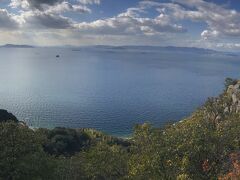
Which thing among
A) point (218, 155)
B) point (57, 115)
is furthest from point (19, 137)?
point (57, 115)

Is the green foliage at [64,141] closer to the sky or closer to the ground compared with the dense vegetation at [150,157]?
closer to the ground

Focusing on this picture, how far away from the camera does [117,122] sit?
190875mm

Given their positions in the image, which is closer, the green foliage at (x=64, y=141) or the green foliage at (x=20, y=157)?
the green foliage at (x=20, y=157)

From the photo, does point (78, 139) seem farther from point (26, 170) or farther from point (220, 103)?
point (26, 170)

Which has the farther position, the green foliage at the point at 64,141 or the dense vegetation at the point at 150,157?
the green foliage at the point at 64,141

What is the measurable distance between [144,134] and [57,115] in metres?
158

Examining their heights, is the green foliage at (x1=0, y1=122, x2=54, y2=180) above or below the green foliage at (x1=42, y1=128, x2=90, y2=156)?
above

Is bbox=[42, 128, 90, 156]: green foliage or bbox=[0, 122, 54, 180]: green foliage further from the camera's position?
bbox=[42, 128, 90, 156]: green foliage

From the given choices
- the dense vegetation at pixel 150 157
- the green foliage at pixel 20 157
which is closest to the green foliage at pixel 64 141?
the dense vegetation at pixel 150 157

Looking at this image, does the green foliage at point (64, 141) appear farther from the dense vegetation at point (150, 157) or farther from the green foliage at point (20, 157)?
the green foliage at point (20, 157)

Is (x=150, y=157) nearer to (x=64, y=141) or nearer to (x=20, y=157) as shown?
(x=20, y=157)

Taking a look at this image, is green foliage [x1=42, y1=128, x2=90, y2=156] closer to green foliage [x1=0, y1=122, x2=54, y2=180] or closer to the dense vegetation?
the dense vegetation

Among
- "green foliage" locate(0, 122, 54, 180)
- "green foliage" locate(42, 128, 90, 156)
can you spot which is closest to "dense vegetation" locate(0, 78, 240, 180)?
"green foliage" locate(0, 122, 54, 180)

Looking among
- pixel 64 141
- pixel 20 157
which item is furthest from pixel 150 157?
pixel 64 141
